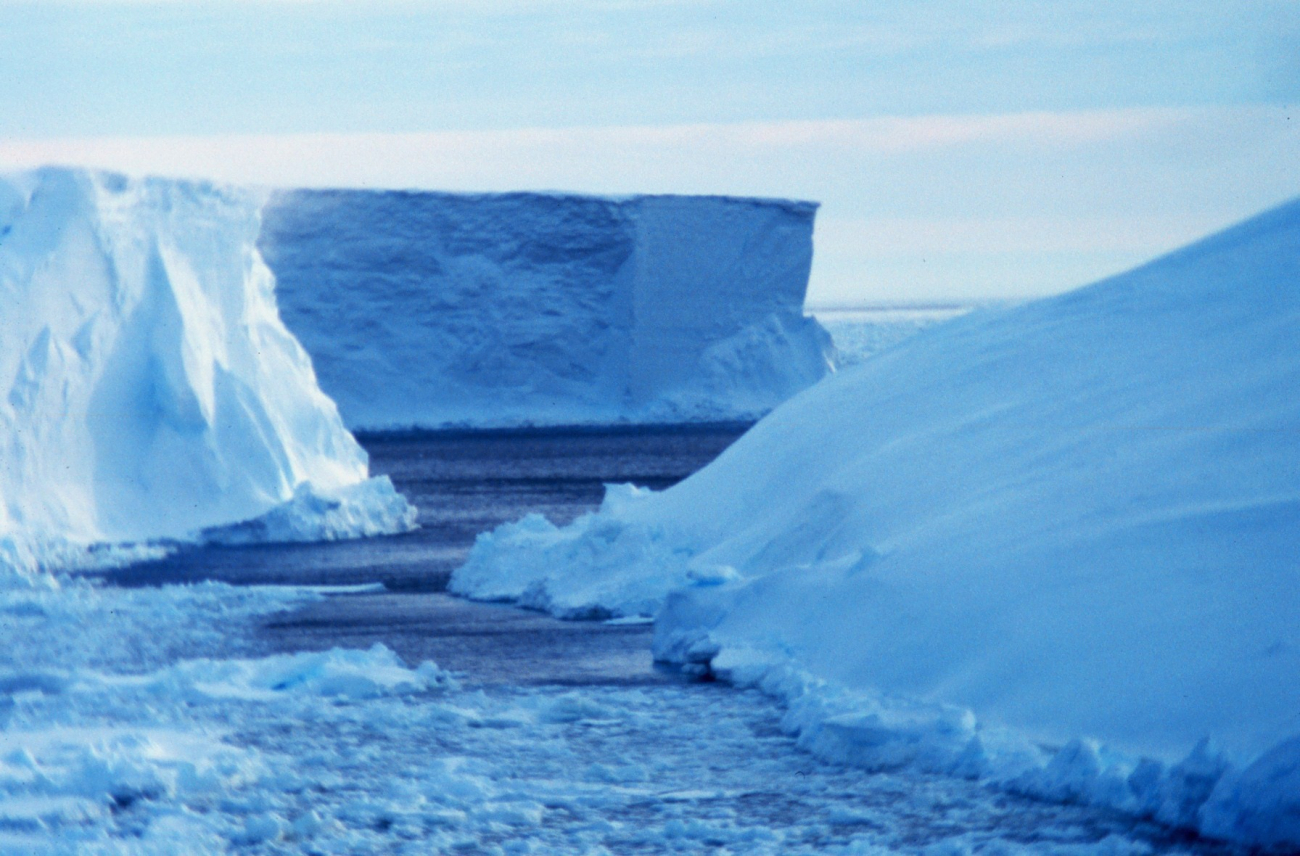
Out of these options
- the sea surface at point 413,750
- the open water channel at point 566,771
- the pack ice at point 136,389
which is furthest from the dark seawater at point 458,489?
the open water channel at point 566,771

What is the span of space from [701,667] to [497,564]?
3.51 meters

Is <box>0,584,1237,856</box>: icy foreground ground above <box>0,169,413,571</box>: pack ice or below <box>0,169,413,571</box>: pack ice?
below

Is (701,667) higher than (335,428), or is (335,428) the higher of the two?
(335,428)

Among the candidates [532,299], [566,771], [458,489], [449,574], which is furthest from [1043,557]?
[532,299]

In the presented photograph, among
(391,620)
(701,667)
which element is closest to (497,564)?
(391,620)

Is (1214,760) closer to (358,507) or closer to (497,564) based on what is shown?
(497,564)

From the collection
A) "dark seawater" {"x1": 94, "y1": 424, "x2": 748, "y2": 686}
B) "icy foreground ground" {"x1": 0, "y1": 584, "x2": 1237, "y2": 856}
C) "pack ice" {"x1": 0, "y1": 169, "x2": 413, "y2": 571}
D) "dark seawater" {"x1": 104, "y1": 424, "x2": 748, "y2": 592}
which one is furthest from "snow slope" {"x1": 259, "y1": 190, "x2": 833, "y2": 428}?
"icy foreground ground" {"x1": 0, "y1": 584, "x2": 1237, "y2": 856}

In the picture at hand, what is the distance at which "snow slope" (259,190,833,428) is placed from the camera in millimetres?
30969

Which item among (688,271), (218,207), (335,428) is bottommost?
(335,428)

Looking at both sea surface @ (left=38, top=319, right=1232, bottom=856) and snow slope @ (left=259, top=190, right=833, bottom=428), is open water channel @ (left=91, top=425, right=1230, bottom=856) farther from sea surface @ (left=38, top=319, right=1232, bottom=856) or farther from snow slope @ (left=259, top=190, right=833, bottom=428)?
snow slope @ (left=259, top=190, right=833, bottom=428)

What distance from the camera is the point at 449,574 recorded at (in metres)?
11.2

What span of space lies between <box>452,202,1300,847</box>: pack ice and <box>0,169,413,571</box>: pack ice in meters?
4.43

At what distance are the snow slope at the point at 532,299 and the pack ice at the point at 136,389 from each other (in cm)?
1522

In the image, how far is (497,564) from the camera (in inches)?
408
